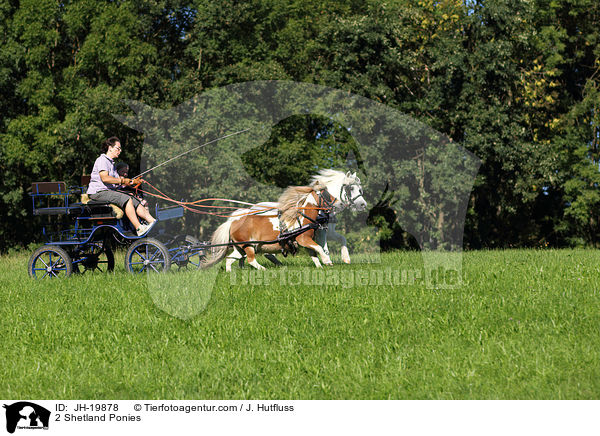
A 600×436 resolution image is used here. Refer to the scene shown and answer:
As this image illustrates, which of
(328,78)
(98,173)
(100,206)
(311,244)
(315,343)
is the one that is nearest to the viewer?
(315,343)

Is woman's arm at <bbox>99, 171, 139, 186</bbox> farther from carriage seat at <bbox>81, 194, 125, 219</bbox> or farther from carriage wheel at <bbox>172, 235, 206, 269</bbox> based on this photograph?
carriage wheel at <bbox>172, 235, 206, 269</bbox>

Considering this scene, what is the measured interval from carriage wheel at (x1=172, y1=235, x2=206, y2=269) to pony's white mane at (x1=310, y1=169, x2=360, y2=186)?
2736 millimetres

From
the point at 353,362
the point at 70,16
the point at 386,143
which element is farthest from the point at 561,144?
the point at 353,362

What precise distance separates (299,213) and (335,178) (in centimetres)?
109

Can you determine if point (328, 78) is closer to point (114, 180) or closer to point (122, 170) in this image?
point (122, 170)

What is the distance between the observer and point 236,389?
612 centimetres

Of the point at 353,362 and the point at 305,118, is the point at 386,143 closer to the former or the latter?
the point at 305,118

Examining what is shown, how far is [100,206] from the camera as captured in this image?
40.1ft

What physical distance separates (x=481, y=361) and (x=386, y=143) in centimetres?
2096

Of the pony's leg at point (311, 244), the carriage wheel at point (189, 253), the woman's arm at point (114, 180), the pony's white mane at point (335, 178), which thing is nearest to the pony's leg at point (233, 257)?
the carriage wheel at point (189, 253)

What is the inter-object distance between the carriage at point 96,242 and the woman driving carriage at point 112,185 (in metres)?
0.15

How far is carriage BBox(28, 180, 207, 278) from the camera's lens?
39.5 ft
